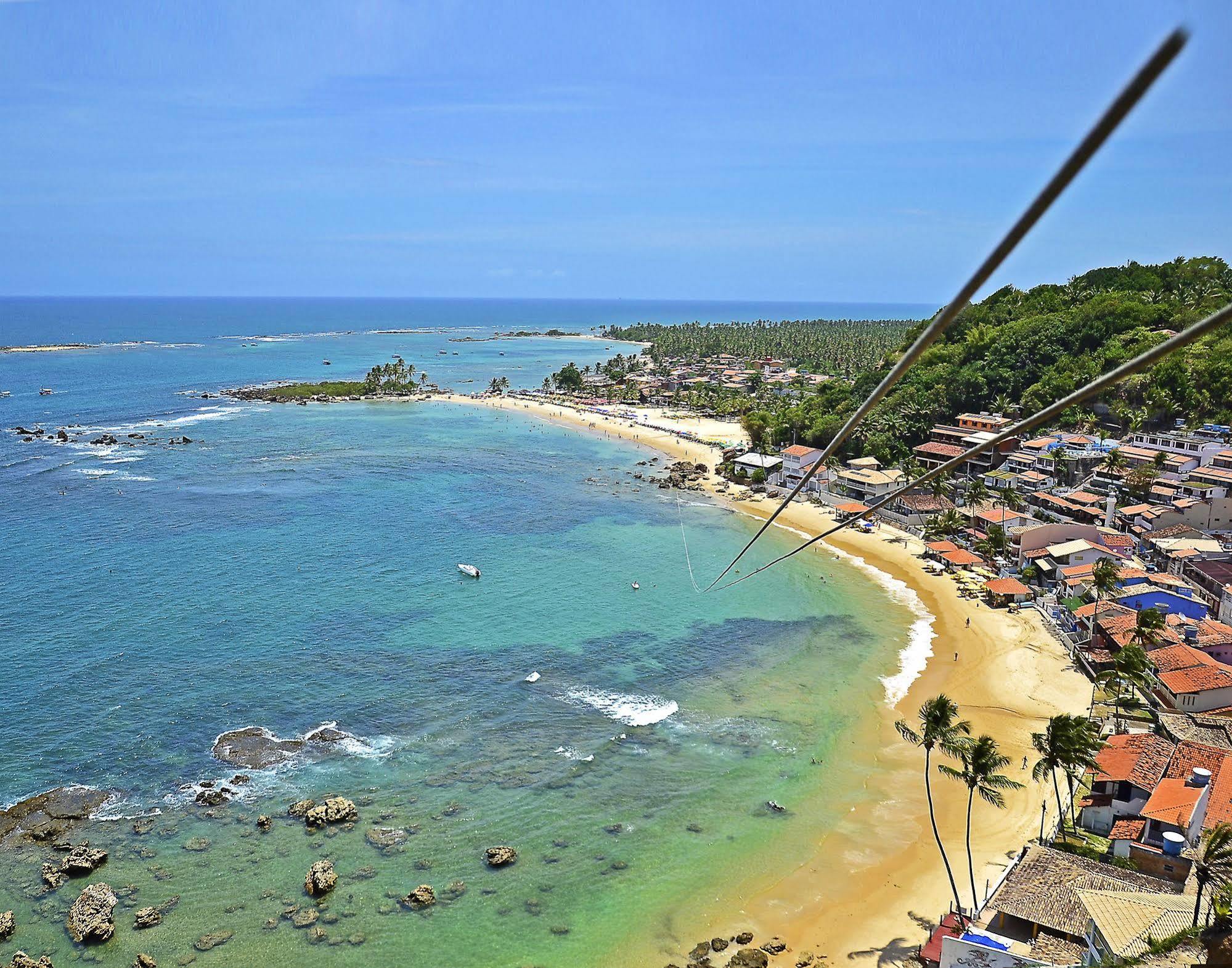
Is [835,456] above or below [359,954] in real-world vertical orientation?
above

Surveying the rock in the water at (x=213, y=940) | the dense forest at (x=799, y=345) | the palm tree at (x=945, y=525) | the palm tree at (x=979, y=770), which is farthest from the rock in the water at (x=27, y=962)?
the dense forest at (x=799, y=345)

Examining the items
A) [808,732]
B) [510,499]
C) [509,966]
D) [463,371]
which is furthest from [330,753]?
[463,371]

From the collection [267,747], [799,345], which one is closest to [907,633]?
[267,747]

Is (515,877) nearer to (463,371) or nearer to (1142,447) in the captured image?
(1142,447)

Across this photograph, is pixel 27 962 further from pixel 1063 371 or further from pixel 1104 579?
pixel 1063 371

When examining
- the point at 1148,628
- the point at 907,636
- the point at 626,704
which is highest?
the point at 1148,628

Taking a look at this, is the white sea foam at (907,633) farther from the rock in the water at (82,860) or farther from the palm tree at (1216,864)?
the rock in the water at (82,860)

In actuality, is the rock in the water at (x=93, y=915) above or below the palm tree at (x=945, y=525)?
below
